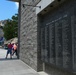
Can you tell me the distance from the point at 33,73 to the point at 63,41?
352 centimetres

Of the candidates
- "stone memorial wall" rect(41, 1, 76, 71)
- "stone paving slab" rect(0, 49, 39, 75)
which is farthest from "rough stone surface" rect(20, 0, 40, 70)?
"stone memorial wall" rect(41, 1, 76, 71)

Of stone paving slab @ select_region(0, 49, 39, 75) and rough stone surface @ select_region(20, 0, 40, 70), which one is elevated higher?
rough stone surface @ select_region(20, 0, 40, 70)

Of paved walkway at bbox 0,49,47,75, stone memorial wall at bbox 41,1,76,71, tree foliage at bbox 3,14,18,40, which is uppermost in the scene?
tree foliage at bbox 3,14,18,40

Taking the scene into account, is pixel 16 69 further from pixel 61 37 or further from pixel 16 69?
pixel 61 37

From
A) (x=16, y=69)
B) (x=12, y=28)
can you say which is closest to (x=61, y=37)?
(x=16, y=69)

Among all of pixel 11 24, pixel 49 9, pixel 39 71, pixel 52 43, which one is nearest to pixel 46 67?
pixel 39 71

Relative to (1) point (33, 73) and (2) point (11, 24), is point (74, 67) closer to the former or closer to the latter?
(1) point (33, 73)

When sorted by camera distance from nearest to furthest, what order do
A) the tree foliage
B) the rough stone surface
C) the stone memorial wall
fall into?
the stone memorial wall
the rough stone surface
the tree foliage

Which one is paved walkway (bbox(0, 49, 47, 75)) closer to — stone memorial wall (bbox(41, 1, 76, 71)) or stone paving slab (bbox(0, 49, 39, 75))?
stone paving slab (bbox(0, 49, 39, 75))

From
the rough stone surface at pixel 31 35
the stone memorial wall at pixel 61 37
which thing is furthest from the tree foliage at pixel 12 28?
the stone memorial wall at pixel 61 37

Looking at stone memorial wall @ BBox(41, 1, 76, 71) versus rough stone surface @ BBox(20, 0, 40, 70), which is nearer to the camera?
stone memorial wall @ BBox(41, 1, 76, 71)

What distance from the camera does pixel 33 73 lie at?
35.6ft

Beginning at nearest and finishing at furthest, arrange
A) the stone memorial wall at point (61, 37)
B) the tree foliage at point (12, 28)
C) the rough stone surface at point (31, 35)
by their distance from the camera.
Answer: the stone memorial wall at point (61, 37) < the rough stone surface at point (31, 35) < the tree foliage at point (12, 28)

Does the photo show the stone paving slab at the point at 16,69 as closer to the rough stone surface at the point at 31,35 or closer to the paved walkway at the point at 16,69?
the paved walkway at the point at 16,69
